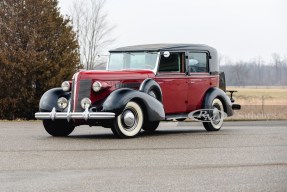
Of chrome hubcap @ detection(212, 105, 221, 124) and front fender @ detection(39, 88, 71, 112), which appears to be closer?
front fender @ detection(39, 88, 71, 112)

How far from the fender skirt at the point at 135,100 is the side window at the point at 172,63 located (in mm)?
1216

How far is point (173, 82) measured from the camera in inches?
580

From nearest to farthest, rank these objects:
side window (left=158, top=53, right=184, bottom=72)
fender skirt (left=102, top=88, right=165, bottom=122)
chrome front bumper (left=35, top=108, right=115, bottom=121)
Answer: chrome front bumper (left=35, top=108, right=115, bottom=121), fender skirt (left=102, top=88, right=165, bottom=122), side window (left=158, top=53, right=184, bottom=72)

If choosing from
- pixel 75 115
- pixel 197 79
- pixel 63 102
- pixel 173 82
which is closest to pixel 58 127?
pixel 63 102

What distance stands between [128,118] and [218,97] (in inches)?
144

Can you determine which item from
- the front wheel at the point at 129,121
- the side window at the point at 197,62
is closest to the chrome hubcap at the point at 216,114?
the side window at the point at 197,62

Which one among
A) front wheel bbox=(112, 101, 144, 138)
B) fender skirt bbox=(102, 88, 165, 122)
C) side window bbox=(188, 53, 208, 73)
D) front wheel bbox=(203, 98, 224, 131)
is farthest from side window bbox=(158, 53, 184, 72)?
front wheel bbox=(112, 101, 144, 138)

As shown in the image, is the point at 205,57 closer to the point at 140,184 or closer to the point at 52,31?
the point at 140,184

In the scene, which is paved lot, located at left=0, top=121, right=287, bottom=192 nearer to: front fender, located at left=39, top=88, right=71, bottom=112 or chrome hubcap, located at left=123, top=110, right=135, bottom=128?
chrome hubcap, located at left=123, top=110, right=135, bottom=128

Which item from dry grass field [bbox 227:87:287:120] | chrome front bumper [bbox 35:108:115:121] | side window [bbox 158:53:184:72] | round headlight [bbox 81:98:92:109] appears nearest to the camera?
chrome front bumper [bbox 35:108:115:121]

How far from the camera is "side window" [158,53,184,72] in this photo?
14.8 metres

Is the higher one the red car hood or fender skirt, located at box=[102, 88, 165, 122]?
the red car hood

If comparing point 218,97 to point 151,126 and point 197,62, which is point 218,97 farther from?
point 151,126

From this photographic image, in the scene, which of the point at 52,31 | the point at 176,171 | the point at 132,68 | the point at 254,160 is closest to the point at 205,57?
the point at 132,68
